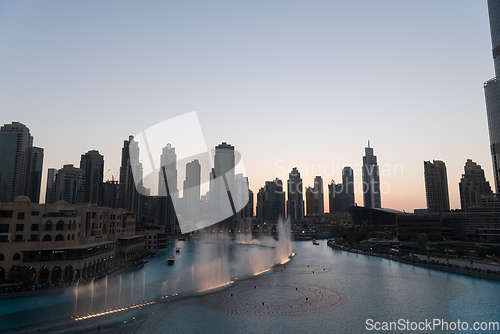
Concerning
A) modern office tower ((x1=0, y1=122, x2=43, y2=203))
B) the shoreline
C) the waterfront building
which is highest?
modern office tower ((x1=0, y1=122, x2=43, y2=203))

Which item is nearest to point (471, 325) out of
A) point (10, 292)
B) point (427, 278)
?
point (427, 278)

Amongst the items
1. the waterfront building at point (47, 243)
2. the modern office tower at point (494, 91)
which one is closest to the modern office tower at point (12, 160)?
the waterfront building at point (47, 243)

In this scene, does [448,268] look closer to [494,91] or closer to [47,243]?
[47,243]

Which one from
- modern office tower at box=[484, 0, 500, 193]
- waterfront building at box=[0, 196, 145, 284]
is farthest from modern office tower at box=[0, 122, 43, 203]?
modern office tower at box=[484, 0, 500, 193]

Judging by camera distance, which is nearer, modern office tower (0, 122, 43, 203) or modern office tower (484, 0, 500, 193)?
modern office tower (484, 0, 500, 193)

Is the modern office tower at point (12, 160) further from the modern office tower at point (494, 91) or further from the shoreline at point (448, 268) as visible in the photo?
the modern office tower at point (494, 91)

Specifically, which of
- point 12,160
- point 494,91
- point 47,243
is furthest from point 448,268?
point 12,160

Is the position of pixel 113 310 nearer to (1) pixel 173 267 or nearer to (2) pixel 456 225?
(1) pixel 173 267

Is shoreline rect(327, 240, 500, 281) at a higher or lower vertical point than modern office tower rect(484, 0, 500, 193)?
lower

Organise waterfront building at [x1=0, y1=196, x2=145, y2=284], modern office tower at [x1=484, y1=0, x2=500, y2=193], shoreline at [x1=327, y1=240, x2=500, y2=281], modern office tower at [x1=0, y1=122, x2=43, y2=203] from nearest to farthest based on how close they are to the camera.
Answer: waterfront building at [x1=0, y1=196, x2=145, y2=284]
shoreline at [x1=327, y1=240, x2=500, y2=281]
modern office tower at [x1=484, y1=0, x2=500, y2=193]
modern office tower at [x1=0, y1=122, x2=43, y2=203]

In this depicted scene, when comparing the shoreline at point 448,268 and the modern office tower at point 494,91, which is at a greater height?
the modern office tower at point 494,91

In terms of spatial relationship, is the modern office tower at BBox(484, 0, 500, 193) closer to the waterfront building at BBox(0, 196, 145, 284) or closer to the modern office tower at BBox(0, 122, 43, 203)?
the waterfront building at BBox(0, 196, 145, 284)

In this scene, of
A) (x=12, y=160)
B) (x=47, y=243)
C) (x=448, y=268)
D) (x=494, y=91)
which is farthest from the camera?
(x=12, y=160)
